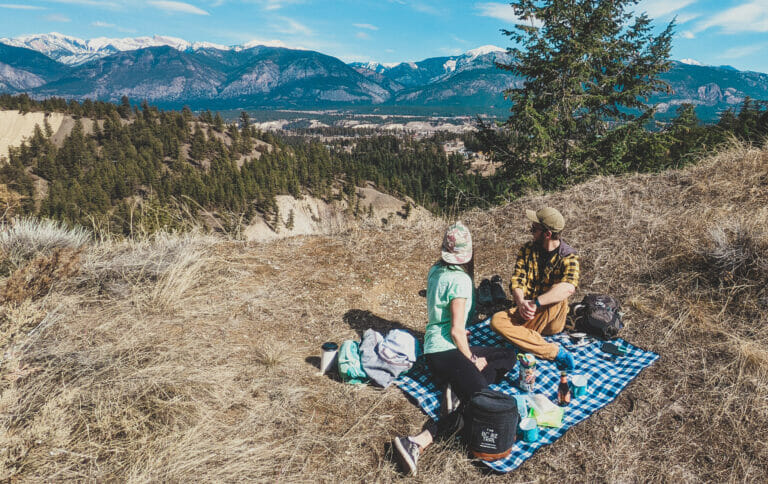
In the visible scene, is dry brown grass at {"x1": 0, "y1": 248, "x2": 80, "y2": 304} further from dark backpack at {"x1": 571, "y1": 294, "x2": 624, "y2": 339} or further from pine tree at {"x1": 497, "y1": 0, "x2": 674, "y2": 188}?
pine tree at {"x1": 497, "y1": 0, "x2": 674, "y2": 188}

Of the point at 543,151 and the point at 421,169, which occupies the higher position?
the point at 543,151

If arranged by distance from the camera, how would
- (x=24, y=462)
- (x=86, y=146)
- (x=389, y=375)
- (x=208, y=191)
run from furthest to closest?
(x=86, y=146) → (x=208, y=191) → (x=389, y=375) → (x=24, y=462)

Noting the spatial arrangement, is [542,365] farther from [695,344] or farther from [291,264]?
[291,264]

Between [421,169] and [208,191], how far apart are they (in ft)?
203

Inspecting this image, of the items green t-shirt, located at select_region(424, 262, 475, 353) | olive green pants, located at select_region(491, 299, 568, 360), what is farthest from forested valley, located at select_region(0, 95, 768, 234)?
green t-shirt, located at select_region(424, 262, 475, 353)

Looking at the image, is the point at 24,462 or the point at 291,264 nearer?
the point at 24,462

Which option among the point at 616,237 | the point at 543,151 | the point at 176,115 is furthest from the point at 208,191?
the point at 616,237

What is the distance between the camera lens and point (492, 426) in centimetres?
299

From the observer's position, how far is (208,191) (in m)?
71.0

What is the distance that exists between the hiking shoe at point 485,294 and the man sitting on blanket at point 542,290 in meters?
1.01

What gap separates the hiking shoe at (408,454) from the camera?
2926mm

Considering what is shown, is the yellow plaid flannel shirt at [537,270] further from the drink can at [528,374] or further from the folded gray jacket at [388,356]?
the folded gray jacket at [388,356]

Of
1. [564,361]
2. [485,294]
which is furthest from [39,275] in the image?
[564,361]

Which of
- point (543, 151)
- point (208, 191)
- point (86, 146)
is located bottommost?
point (208, 191)
